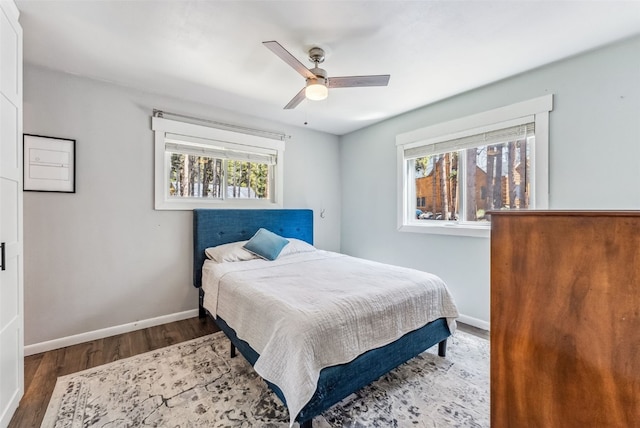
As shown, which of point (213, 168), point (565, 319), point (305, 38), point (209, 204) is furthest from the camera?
point (213, 168)

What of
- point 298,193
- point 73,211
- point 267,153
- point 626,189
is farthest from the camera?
point 298,193

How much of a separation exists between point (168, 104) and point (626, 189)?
4255 millimetres

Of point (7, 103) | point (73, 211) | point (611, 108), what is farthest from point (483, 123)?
point (73, 211)

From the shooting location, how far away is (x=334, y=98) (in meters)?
3.07

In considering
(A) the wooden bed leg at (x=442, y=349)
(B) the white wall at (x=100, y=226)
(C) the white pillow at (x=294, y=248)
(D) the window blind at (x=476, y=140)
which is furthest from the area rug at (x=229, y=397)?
(D) the window blind at (x=476, y=140)

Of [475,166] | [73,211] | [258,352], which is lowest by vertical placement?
[258,352]

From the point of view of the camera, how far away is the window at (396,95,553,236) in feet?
8.16

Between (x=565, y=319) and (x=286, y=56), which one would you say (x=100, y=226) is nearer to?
(x=286, y=56)

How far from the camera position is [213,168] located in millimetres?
3424

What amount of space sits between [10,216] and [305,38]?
2.20 metres

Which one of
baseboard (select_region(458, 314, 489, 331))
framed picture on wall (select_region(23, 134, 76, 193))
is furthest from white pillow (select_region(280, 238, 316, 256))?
framed picture on wall (select_region(23, 134, 76, 193))

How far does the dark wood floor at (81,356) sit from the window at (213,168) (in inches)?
52.3

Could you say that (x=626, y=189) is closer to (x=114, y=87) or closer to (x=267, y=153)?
(x=267, y=153)

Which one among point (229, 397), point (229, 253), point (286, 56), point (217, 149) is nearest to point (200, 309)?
point (229, 253)
